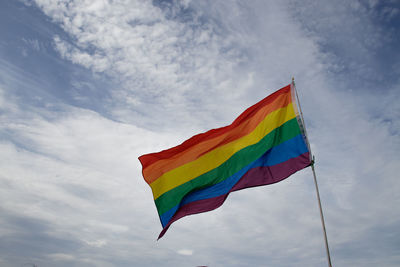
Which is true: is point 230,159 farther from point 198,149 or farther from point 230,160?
point 198,149

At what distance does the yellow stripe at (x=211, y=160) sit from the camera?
15.4 m

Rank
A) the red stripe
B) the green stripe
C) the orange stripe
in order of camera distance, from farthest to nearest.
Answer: the red stripe, the orange stripe, the green stripe

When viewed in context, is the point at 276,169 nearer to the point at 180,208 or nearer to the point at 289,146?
the point at 289,146

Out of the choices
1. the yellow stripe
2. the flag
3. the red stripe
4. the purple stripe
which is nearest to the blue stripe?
the flag

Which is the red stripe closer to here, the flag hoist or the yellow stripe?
the flag hoist

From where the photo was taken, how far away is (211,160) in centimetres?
1622

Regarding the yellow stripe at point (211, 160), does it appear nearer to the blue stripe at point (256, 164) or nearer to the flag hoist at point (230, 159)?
the flag hoist at point (230, 159)

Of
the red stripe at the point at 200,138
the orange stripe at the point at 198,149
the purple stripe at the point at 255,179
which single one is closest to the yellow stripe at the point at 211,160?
the orange stripe at the point at 198,149

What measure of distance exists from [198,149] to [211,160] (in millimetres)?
980

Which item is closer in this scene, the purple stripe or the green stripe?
the purple stripe

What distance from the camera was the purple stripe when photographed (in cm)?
1383

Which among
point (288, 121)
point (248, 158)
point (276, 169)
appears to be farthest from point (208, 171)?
point (288, 121)

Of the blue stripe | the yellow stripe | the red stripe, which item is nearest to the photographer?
the blue stripe

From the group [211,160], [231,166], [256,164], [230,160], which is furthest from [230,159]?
[256,164]
